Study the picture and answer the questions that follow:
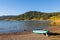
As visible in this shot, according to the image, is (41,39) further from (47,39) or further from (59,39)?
Answer: (59,39)

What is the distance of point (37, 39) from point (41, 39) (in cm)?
48

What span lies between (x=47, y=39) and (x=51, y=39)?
0.47 meters

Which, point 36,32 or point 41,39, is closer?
point 41,39

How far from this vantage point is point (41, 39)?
19.3 meters

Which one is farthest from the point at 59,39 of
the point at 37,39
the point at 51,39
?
the point at 37,39

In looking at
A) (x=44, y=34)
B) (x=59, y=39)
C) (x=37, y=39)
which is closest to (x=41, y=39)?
(x=37, y=39)

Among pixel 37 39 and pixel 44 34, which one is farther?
pixel 44 34

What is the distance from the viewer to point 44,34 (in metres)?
23.1

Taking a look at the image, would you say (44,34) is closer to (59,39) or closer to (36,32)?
(36,32)

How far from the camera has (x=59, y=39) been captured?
740 inches

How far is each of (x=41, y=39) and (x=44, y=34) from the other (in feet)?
12.7

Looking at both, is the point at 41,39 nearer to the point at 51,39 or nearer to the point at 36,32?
the point at 51,39

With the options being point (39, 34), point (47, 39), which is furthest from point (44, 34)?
point (47, 39)

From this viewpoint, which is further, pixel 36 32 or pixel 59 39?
pixel 36 32
